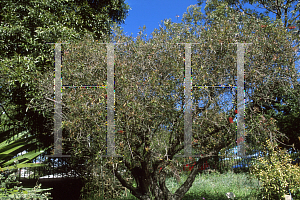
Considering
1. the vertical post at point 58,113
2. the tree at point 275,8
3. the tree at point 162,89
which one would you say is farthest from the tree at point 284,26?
the vertical post at point 58,113

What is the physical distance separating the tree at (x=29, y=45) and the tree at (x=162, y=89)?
203 cm

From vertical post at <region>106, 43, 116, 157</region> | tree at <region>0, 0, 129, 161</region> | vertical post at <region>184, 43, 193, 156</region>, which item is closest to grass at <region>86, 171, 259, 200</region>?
vertical post at <region>184, 43, 193, 156</region>

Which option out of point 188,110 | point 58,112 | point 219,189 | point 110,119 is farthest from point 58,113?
point 219,189

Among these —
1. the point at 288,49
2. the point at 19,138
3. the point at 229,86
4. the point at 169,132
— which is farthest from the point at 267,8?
the point at 19,138

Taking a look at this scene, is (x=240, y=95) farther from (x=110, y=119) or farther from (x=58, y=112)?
(x=58, y=112)

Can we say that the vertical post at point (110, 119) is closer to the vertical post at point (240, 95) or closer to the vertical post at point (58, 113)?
the vertical post at point (58, 113)

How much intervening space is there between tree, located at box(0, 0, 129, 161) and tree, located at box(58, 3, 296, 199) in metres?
2.03

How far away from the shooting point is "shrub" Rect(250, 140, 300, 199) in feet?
17.1

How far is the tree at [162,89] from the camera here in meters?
4.66

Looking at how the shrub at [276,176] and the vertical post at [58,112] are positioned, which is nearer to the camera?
the shrub at [276,176]

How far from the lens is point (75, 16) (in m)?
8.47

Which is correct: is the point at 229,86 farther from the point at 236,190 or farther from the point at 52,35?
the point at 52,35

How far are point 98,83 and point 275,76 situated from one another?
11.3ft

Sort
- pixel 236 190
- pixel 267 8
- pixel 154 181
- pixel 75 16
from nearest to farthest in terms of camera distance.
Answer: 1. pixel 154 181
2. pixel 236 190
3. pixel 75 16
4. pixel 267 8
